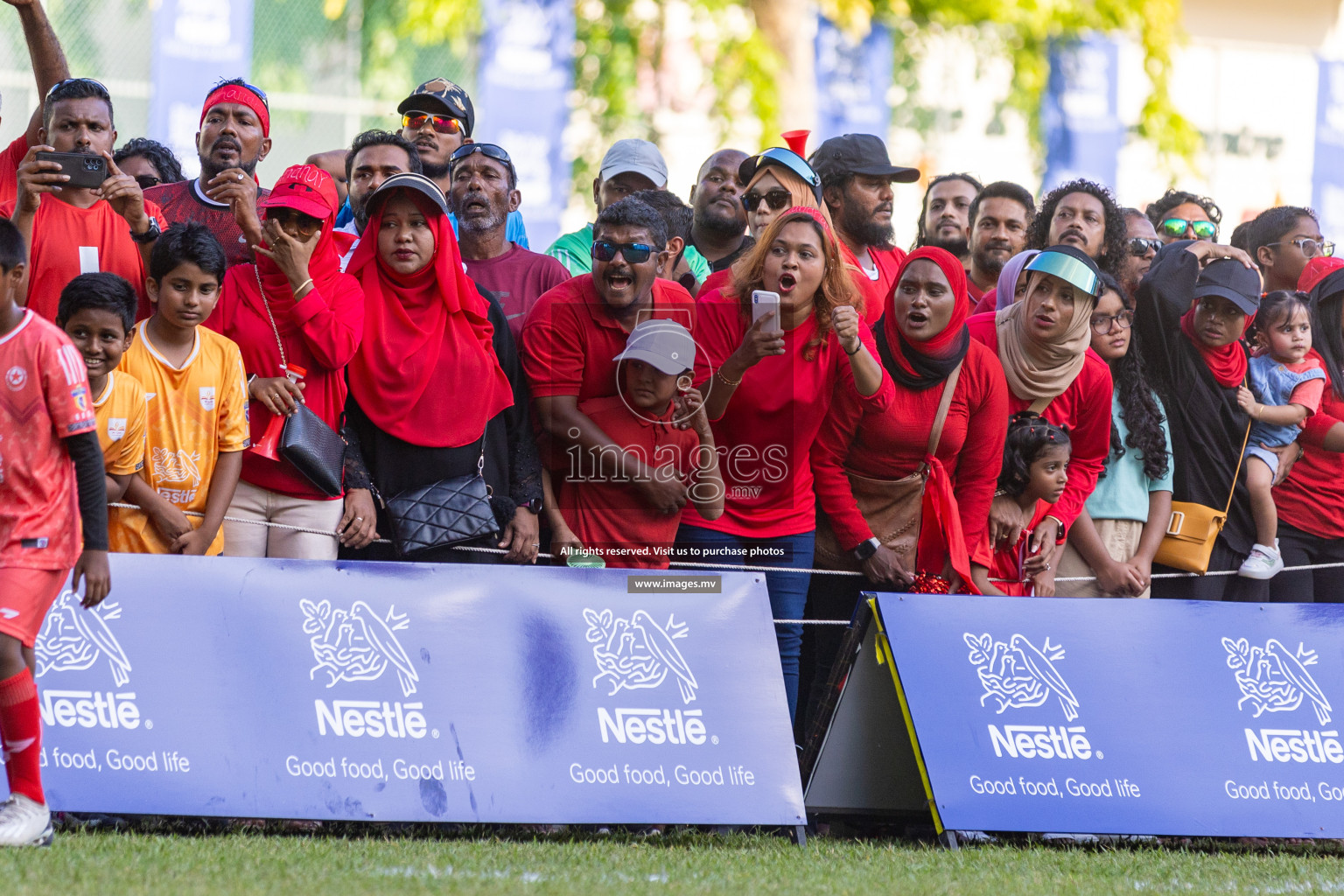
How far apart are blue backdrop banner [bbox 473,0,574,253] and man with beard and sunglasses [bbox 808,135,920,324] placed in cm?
640

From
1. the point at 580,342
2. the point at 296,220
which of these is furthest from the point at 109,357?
the point at 580,342

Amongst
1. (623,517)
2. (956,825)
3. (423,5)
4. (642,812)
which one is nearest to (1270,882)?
(956,825)

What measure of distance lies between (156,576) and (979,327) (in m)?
3.46

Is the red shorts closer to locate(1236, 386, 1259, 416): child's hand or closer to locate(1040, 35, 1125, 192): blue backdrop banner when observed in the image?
locate(1236, 386, 1259, 416): child's hand

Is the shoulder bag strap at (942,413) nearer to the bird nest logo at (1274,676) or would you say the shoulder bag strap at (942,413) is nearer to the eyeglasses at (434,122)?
the bird nest logo at (1274,676)

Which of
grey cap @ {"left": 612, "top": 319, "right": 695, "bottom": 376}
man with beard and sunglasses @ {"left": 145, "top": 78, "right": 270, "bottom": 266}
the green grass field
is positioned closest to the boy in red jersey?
the green grass field

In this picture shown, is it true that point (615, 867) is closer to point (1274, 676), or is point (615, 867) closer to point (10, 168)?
point (1274, 676)

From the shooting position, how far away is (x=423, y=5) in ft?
47.3

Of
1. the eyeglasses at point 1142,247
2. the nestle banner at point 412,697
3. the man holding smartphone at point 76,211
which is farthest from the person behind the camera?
the eyeglasses at point 1142,247

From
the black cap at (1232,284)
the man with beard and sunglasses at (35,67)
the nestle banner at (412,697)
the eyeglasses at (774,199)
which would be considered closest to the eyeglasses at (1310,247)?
the black cap at (1232,284)

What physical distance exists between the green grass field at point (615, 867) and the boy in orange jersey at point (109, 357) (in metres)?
1.27

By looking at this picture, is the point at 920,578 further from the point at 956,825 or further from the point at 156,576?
the point at 156,576

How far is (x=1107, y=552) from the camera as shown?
6.32 meters

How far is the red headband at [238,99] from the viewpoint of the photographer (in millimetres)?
6270
